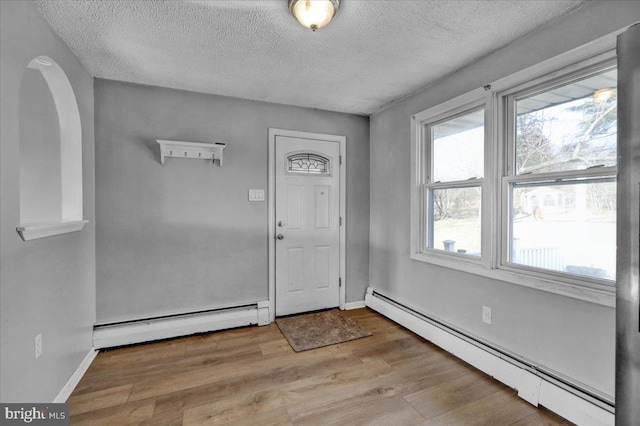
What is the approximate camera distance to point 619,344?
2.97 feet

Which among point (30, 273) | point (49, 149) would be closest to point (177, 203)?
point (49, 149)

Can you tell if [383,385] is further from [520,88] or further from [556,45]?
[556,45]

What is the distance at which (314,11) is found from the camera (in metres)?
1.62

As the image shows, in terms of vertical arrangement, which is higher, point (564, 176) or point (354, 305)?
point (564, 176)

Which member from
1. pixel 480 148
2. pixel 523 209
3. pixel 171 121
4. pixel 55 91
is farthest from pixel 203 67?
pixel 523 209

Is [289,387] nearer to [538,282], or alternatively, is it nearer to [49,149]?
[538,282]

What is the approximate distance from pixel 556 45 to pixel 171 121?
3059 millimetres

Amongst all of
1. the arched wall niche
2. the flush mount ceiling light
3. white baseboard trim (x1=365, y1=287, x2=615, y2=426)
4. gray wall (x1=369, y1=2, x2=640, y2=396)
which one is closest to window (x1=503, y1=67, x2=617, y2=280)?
gray wall (x1=369, y1=2, x2=640, y2=396)

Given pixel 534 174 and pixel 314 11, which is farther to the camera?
pixel 534 174

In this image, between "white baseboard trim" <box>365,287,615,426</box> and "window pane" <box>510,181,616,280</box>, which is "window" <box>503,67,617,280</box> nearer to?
"window pane" <box>510,181,616,280</box>

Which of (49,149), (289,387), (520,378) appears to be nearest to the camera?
(520,378)

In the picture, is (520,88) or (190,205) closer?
(520,88)

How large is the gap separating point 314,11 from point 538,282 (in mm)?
2135

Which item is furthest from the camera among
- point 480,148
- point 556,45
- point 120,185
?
point 120,185
